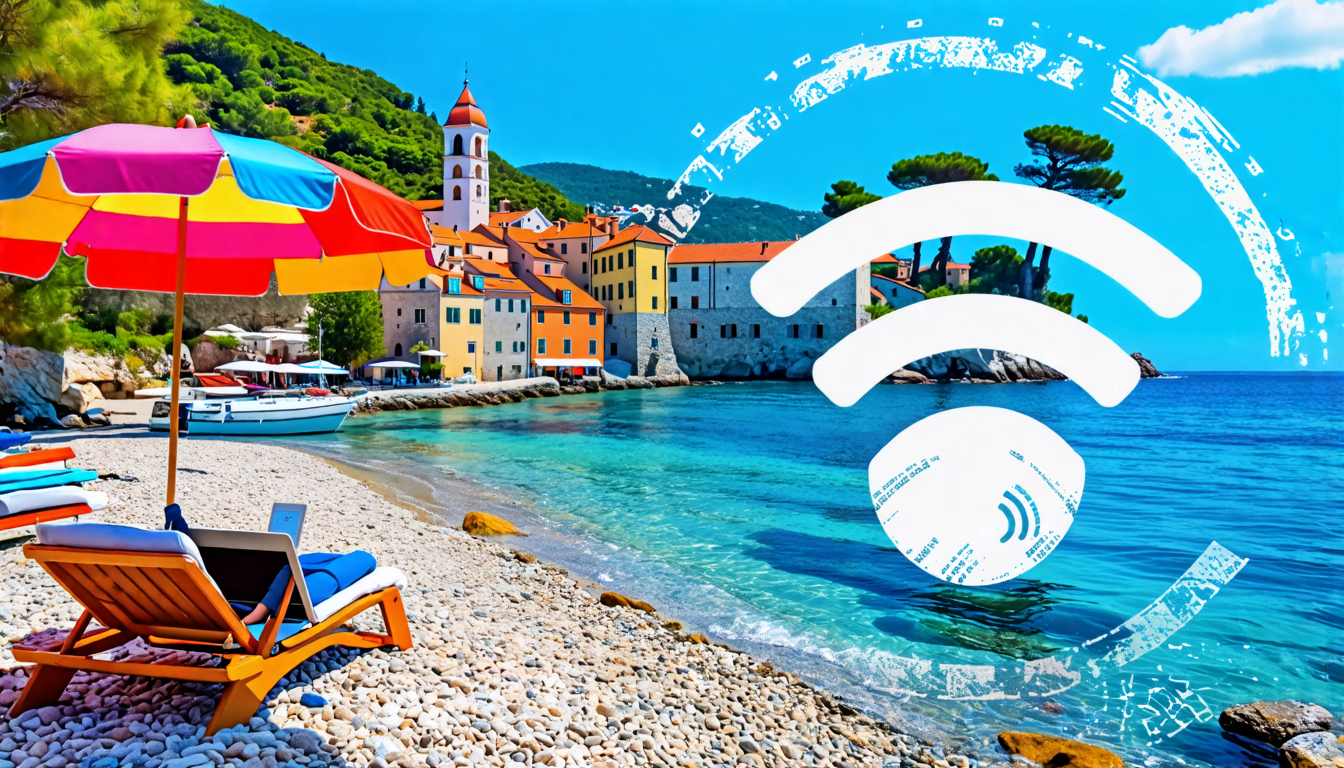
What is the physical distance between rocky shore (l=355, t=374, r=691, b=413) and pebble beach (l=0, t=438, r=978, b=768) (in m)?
26.3

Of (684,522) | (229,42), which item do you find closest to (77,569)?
(684,522)

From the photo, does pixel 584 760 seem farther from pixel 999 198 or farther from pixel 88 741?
pixel 999 198

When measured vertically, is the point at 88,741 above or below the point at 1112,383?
below

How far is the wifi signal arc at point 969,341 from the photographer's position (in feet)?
16.2

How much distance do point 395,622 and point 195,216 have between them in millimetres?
2607

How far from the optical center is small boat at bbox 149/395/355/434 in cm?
2020

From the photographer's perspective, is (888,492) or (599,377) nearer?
(888,492)

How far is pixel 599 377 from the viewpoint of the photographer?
48.0 metres

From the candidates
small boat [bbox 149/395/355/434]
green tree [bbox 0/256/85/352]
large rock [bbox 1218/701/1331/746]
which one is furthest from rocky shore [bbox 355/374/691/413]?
large rock [bbox 1218/701/1331/746]

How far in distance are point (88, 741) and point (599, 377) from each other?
45337 mm

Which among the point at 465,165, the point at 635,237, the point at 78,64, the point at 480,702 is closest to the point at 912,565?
the point at 480,702

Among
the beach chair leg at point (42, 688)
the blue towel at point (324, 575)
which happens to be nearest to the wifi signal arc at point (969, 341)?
the blue towel at point (324, 575)

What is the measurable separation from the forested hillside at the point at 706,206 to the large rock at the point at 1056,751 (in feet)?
65.3

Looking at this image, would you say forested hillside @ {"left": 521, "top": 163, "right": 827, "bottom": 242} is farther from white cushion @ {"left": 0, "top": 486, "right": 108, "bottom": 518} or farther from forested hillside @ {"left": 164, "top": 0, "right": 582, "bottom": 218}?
white cushion @ {"left": 0, "top": 486, "right": 108, "bottom": 518}
